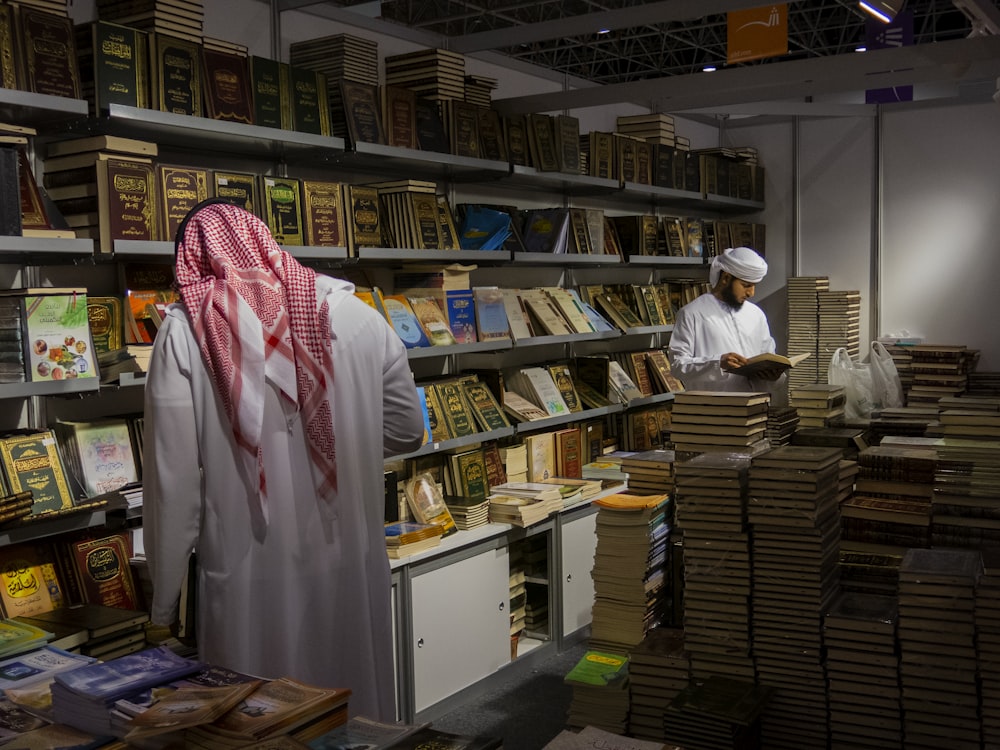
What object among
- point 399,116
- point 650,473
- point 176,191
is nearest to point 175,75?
point 176,191

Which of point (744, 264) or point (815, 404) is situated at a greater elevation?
point (744, 264)

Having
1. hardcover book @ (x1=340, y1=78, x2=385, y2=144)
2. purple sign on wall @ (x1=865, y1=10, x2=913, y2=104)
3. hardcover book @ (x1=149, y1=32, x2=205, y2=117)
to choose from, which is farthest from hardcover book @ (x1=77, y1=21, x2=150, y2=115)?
purple sign on wall @ (x1=865, y1=10, x2=913, y2=104)

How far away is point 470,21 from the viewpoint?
11.2 meters

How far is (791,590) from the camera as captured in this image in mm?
3354

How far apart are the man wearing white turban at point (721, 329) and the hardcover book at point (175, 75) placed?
2.91 meters

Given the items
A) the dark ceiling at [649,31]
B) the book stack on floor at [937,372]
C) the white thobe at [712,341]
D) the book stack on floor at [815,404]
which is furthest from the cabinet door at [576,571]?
the dark ceiling at [649,31]

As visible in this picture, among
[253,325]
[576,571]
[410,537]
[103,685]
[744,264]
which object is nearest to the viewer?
[103,685]

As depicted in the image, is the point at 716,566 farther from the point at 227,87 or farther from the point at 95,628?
the point at 227,87

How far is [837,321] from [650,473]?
3395 mm

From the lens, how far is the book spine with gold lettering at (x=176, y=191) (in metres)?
3.44

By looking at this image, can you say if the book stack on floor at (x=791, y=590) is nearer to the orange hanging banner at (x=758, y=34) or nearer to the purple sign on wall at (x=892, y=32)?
the orange hanging banner at (x=758, y=34)

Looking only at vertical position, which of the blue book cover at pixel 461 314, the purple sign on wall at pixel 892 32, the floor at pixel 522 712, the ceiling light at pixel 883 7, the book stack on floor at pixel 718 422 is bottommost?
the floor at pixel 522 712

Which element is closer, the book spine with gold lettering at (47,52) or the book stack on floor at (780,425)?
the book spine with gold lettering at (47,52)

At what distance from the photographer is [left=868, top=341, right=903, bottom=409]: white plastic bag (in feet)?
23.0
